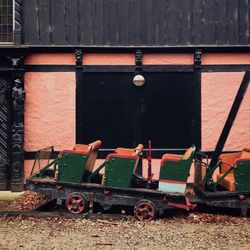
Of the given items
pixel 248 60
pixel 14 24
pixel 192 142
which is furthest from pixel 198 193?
pixel 14 24

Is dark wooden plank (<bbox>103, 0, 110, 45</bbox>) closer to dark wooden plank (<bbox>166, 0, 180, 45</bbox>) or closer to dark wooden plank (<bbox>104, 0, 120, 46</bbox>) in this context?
dark wooden plank (<bbox>104, 0, 120, 46</bbox>)

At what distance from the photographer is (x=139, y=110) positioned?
10.1 metres

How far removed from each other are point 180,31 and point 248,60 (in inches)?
83.0

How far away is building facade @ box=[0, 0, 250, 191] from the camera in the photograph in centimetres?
997

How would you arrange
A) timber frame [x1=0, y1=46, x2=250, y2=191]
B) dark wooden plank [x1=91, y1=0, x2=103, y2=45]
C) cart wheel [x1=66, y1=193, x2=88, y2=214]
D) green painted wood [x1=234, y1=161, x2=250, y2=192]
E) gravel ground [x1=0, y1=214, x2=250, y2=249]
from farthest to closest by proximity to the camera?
dark wooden plank [x1=91, y1=0, x2=103, y2=45] < timber frame [x1=0, y1=46, x2=250, y2=191] < cart wheel [x1=66, y1=193, x2=88, y2=214] < green painted wood [x1=234, y1=161, x2=250, y2=192] < gravel ground [x1=0, y1=214, x2=250, y2=249]

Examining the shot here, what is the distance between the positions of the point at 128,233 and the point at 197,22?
644 cm

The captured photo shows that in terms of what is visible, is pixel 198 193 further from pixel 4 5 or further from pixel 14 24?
pixel 4 5

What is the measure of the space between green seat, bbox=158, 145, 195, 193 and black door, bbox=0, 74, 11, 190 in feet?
16.2

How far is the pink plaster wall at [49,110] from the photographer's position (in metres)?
9.95

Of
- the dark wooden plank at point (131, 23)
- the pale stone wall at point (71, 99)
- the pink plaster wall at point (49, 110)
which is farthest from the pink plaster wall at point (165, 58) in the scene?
the pink plaster wall at point (49, 110)

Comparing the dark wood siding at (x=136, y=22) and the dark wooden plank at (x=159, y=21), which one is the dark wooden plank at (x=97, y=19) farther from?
the dark wooden plank at (x=159, y=21)

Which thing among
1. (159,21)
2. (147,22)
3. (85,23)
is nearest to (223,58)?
(159,21)

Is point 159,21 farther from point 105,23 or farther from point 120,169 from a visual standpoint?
point 120,169

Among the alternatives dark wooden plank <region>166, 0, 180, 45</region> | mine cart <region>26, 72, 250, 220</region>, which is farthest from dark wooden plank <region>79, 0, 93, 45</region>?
mine cart <region>26, 72, 250, 220</region>
